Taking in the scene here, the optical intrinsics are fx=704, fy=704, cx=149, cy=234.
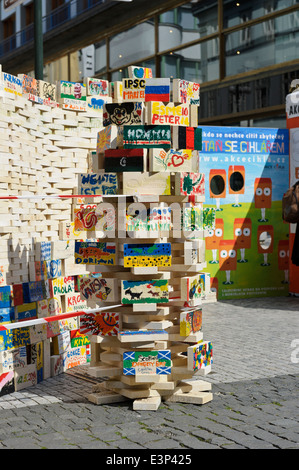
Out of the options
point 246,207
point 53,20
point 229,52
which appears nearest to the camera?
point 246,207

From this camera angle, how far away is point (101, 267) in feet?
21.1

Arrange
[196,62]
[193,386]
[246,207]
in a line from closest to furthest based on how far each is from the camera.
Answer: [193,386] → [246,207] → [196,62]

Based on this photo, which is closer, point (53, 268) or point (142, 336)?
point (142, 336)

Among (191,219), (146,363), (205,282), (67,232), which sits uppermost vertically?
(191,219)

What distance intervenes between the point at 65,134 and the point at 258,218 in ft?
21.2

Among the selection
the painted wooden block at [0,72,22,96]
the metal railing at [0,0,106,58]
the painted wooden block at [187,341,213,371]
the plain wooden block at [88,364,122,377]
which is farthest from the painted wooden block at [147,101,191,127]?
the metal railing at [0,0,106,58]

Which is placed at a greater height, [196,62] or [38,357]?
[196,62]

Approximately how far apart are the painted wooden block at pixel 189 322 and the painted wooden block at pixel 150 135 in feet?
5.00

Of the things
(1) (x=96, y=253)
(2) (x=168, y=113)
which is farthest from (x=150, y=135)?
(1) (x=96, y=253)

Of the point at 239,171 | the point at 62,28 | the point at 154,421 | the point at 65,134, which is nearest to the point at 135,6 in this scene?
the point at 62,28

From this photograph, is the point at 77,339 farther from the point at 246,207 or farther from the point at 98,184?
the point at 246,207

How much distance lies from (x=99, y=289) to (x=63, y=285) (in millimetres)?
1470

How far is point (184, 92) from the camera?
6.43m
